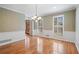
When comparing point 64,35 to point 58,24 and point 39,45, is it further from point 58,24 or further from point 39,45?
point 39,45

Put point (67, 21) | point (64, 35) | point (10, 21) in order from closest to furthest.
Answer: point (10, 21) < point (67, 21) < point (64, 35)

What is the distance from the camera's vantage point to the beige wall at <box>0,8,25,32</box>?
84.9 inches

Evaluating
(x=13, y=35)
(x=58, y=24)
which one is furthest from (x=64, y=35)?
(x=13, y=35)

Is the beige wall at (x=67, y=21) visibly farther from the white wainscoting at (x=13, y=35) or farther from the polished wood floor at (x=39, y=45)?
the white wainscoting at (x=13, y=35)

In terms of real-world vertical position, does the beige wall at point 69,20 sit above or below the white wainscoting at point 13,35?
→ above

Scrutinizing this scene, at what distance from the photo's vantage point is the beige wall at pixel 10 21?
7.07 ft

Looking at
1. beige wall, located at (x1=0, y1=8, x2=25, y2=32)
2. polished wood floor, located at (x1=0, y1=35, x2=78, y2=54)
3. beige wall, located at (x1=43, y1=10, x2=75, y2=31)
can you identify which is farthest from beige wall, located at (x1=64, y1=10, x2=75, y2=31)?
beige wall, located at (x1=0, y1=8, x2=25, y2=32)

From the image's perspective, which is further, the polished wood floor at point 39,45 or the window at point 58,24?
the window at point 58,24

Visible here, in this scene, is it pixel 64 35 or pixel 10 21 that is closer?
pixel 10 21

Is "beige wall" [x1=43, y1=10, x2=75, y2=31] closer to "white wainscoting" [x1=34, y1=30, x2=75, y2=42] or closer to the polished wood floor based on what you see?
"white wainscoting" [x1=34, y1=30, x2=75, y2=42]

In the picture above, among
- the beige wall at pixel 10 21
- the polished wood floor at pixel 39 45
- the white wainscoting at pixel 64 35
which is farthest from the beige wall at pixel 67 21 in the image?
the beige wall at pixel 10 21

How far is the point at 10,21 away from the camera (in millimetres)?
2191

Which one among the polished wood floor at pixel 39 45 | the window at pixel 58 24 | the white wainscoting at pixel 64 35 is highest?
the window at pixel 58 24

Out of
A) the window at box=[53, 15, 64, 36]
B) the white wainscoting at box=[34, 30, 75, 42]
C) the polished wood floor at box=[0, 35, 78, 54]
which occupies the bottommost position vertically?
the polished wood floor at box=[0, 35, 78, 54]
